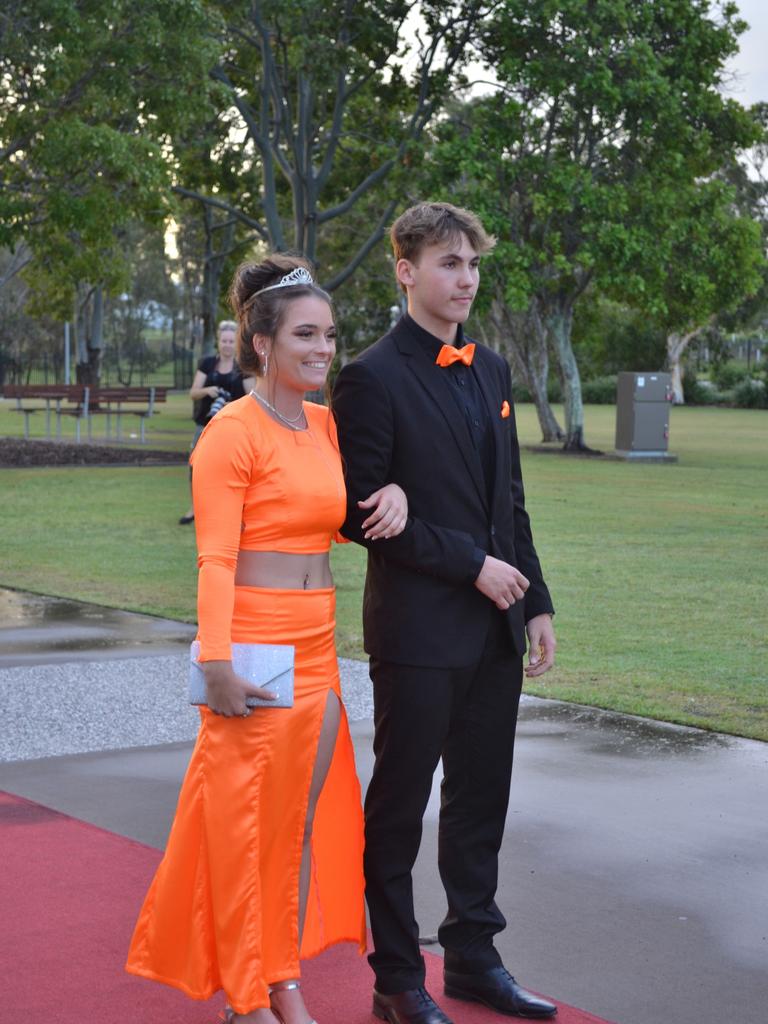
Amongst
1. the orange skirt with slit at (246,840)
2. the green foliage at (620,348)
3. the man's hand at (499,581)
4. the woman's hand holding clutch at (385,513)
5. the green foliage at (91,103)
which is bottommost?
Answer: the orange skirt with slit at (246,840)

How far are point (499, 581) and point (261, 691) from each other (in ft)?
2.26

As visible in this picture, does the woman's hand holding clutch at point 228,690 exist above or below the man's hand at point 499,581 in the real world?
below

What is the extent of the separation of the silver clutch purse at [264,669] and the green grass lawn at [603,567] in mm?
3933

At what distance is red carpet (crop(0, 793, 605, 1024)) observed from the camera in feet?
12.4

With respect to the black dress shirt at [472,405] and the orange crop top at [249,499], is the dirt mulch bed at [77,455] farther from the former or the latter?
the orange crop top at [249,499]

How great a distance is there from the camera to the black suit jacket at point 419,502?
3668mm

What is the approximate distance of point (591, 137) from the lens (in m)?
30.7

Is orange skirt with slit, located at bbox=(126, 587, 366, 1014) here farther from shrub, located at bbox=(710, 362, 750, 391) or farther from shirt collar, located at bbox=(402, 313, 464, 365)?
shrub, located at bbox=(710, 362, 750, 391)

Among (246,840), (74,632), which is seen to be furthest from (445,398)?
(74,632)

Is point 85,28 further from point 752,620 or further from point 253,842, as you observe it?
point 253,842

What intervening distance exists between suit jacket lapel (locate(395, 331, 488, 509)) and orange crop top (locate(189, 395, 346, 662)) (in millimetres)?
351

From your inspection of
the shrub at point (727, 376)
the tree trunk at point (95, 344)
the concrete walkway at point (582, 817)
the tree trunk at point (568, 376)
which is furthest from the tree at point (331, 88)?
the shrub at point (727, 376)

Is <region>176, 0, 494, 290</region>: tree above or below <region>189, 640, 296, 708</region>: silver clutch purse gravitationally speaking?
above

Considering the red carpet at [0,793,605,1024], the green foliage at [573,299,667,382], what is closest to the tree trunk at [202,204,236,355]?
the green foliage at [573,299,667,382]
